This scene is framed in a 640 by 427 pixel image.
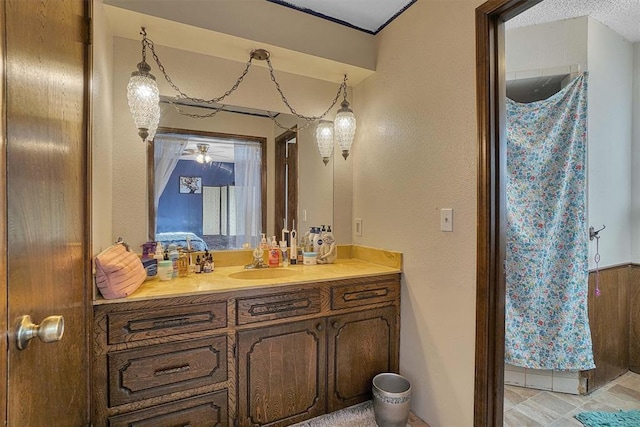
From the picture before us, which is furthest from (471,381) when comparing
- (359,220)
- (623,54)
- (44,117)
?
(623,54)

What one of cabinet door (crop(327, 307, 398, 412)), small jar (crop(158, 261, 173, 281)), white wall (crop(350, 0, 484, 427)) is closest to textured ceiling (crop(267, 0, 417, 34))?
white wall (crop(350, 0, 484, 427))

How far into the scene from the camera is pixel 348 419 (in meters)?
1.72

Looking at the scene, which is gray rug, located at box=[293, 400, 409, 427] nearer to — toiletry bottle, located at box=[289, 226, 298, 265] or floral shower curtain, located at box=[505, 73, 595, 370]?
toiletry bottle, located at box=[289, 226, 298, 265]

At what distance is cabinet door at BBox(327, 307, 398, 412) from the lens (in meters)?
1.72

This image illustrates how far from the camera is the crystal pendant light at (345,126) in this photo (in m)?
2.14

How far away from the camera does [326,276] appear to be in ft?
5.67

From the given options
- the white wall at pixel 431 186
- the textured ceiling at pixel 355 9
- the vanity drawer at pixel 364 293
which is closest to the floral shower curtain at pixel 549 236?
the white wall at pixel 431 186

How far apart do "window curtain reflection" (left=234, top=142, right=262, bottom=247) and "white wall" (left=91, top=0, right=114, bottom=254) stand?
0.70m

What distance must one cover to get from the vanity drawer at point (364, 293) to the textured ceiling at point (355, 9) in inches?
65.7

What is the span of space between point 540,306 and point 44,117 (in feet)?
8.99

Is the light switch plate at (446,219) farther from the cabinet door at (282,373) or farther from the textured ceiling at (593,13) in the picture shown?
the textured ceiling at (593,13)

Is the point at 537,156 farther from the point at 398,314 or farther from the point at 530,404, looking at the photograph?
the point at 530,404

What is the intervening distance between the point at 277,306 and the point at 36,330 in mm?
979

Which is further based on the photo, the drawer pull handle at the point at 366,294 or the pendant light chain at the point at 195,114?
the pendant light chain at the point at 195,114
